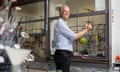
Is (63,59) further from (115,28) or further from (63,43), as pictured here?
(115,28)

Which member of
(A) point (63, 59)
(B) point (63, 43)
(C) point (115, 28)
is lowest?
(A) point (63, 59)

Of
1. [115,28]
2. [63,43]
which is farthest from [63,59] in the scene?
[115,28]

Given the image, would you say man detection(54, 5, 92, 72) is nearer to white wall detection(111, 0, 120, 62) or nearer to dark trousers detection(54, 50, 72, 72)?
dark trousers detection(54, 50, 72, 72)

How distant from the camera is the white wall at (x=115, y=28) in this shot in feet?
9.92

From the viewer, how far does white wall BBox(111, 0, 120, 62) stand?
302 cm

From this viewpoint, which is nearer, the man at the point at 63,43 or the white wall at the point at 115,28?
the man at the point at 63,43

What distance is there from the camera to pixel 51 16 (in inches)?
155

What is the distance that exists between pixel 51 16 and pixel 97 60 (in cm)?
140

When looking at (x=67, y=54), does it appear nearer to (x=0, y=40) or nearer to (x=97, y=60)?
(x=0, y=40)

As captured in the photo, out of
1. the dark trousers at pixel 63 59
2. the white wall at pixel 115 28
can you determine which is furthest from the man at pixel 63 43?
the white wall at pixel 115 28

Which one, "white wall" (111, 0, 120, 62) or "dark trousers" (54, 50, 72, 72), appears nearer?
"dark trousers" (54, 50, 72, 72)

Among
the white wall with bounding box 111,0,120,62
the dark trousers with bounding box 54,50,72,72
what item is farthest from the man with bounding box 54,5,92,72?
the white wall with bounding box 111,0,120,62

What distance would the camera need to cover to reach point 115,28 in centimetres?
305

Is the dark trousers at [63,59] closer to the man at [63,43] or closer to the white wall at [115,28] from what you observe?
the man at [63,43]
